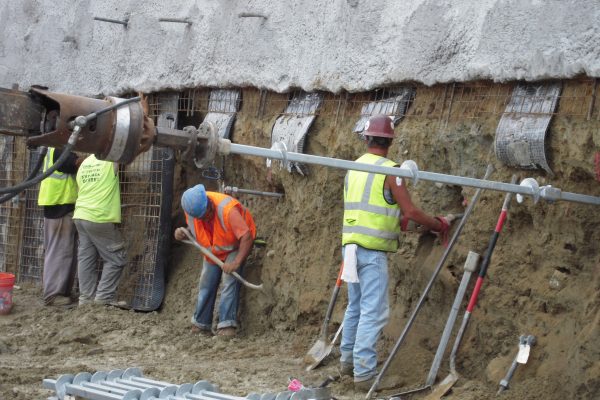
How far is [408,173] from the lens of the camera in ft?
16.8

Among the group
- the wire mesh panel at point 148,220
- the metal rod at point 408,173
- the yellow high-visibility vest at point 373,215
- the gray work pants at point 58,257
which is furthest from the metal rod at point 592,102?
the gray work pants at point 58,257

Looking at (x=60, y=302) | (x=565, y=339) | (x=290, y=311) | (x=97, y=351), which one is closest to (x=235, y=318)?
(x=290, y=311)

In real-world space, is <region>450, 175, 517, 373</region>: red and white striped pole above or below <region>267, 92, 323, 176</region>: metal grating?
below

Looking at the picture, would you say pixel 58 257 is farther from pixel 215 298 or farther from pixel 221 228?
pixel 221 228

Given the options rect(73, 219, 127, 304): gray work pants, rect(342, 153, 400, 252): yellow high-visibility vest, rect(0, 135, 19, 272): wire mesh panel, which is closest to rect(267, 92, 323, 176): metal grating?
rect(342, 153, 400, 252): yellow high-visibility vest

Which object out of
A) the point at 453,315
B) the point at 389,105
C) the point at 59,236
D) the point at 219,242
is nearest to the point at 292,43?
the point at 389,105

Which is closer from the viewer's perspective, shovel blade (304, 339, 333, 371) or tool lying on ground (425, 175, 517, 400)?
tool lying on ground (425, 175, 517, 400)

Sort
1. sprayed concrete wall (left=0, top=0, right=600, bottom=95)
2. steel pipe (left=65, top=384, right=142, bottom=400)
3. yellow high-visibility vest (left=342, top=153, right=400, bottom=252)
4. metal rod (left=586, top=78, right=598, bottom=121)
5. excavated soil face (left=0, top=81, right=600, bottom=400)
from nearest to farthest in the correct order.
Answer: steel pipe (left=65, top=384, right=142, bottom=400)
metal rod (left=586, top=78, right=598, bottom=121)
excavated soil face (left=0, top=81, right=600, bottom=400)
sprayed concrete wall (left=0, top=0, right=600, bottom=95)
yellow high-visibility vest (left=342, top=153, right=400, bottom=252)

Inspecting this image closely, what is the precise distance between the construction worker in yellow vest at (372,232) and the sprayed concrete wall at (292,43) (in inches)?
32.8

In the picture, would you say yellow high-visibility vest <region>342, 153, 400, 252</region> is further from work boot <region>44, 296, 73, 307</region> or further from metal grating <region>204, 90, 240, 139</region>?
work boot <region>44, 296, 73, 307</region>

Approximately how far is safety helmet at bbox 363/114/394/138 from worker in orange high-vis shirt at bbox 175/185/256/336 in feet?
6.42

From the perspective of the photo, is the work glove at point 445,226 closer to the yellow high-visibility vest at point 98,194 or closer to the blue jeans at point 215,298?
the blue jeans at point 215,298

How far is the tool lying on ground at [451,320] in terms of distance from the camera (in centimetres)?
591

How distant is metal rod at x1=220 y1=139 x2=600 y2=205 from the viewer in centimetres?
466
